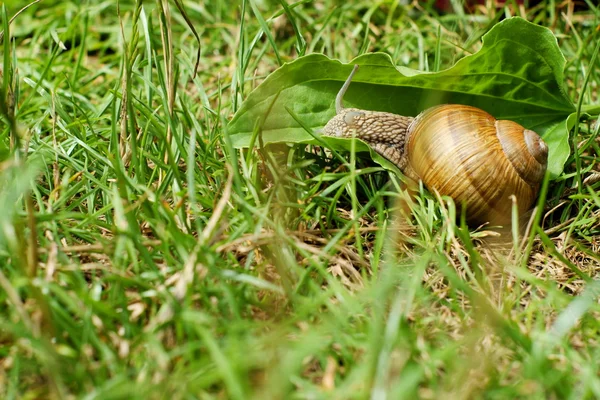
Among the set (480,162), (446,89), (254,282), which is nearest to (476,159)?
(480,162)

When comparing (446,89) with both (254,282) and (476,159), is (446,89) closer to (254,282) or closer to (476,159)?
(476,159)

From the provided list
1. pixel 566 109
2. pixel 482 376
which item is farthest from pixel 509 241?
pixel 482 376

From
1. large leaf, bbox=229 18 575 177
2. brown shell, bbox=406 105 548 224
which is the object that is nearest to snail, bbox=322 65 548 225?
brown shell, bbox=406 105 548 224

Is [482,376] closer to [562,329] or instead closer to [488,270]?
[562,329]

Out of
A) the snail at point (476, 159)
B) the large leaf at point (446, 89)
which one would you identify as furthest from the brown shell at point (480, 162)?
the large leaf at point (446, 89)

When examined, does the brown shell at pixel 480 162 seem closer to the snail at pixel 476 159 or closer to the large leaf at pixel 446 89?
the snail at pixel 476 159
